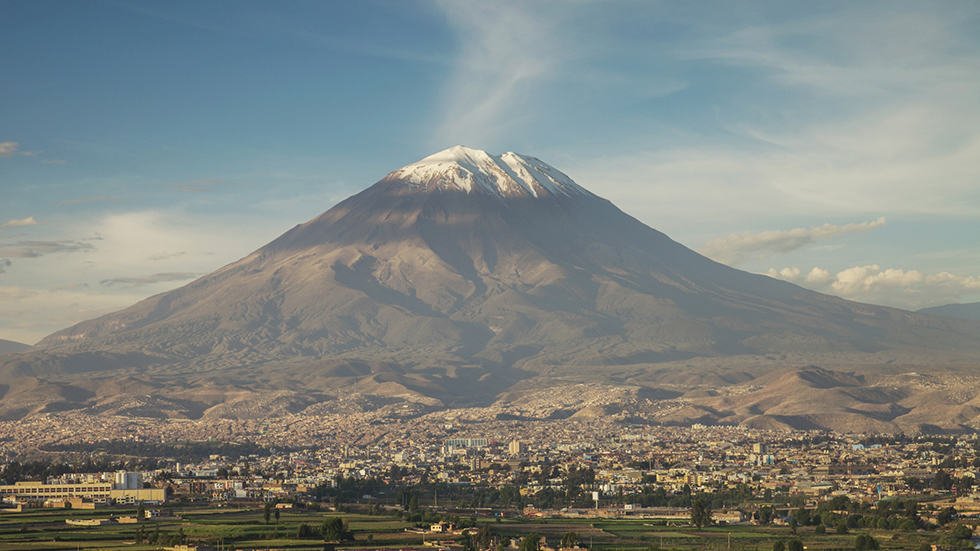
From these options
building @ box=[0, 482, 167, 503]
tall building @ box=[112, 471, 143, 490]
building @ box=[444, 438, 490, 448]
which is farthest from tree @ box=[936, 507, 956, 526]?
building @ box=[444, 438, 490, 448]

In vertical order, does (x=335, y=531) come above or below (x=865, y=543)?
above

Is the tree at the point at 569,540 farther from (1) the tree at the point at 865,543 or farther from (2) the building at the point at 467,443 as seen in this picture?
(2) the building at the point at 467,443

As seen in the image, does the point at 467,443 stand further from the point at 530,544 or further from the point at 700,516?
the point at 530,544

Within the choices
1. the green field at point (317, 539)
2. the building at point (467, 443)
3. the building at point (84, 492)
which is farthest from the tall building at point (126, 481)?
the building at point (467, 443)

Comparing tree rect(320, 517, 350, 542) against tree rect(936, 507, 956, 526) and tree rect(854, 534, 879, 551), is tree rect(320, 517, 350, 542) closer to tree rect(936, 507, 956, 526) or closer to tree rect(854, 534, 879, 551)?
tree rect(854, 534, 879, 551)

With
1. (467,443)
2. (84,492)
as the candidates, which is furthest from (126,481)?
(467,443)

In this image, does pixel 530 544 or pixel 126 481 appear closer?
pixel 530 544

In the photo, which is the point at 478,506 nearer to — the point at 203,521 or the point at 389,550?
the point at 203,521
